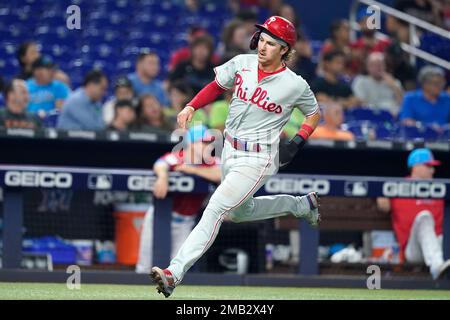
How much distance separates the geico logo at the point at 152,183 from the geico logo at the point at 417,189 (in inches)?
64.7

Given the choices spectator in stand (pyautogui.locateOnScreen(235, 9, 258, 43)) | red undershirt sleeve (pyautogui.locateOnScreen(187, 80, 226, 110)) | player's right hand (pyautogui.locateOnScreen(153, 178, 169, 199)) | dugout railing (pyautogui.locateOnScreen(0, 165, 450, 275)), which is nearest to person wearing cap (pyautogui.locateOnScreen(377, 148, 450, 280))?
dugout railing (pyautogui.locateOnScreen(0, 165, 450, 275))

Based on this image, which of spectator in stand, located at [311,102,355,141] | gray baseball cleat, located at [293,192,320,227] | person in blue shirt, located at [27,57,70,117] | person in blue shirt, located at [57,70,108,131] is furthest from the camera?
person in blue shirt, located at [27,57,70,117]

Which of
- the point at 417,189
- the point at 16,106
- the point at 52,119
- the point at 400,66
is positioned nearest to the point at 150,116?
the point at 52,119

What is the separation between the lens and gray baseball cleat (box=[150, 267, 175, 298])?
633 cm

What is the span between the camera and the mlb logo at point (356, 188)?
8.95 meters

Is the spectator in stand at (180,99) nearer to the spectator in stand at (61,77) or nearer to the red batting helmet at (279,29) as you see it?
A: the spectator in stand at (61,77)

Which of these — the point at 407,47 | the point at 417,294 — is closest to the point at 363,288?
the point at 417,294

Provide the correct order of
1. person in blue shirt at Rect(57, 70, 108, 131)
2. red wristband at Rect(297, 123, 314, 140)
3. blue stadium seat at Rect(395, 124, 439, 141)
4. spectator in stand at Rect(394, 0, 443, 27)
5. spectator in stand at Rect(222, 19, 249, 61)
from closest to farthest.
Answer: red wristband at Rect(297, 123, 314, 140) → person in blue shirt at Rect(57, 70, 108, 131) → blue stadium seat at Rect(395, 124, 439, 141) → spectator in stand at Rect(222, 19, 249, 61) → spectator in stand at Rect(394, 0, 443, 27)

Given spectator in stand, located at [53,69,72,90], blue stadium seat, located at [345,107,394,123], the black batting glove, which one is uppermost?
spectator in stand, located at [53,69,72,90]

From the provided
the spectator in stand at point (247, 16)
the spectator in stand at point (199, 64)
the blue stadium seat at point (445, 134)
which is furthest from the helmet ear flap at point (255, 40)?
the spectator in stand at point (247, 16)

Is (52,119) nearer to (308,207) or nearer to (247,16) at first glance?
(247,16)

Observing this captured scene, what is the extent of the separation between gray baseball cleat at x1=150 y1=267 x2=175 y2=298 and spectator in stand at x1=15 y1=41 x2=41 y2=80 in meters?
5.35

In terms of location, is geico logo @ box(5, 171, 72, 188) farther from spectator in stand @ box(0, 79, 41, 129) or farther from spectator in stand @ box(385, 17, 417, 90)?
spectator in stand @ box(385, 17, 417, 90)
